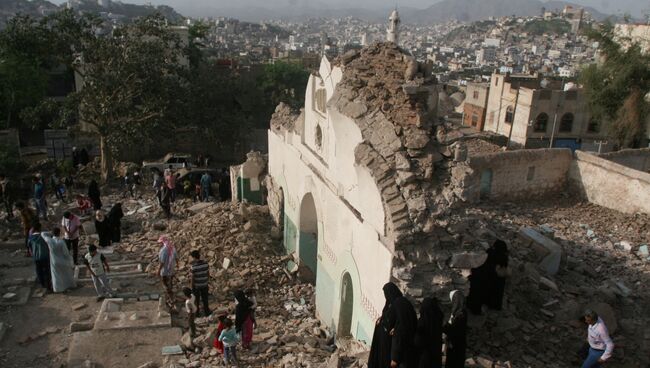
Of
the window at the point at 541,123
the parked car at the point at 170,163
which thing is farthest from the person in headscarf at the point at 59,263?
the window at the point at 541,123

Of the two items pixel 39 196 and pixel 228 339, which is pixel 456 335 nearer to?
pixel 228 339

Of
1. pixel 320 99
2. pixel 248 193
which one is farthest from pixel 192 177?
pixel 320 99

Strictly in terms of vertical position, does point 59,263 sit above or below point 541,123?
below

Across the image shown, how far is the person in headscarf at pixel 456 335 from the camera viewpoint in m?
5.69

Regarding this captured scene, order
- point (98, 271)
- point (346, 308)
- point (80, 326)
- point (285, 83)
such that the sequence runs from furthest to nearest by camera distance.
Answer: point (285, 83) < point (98, 271) < point (346, 308) < point (80, 326)

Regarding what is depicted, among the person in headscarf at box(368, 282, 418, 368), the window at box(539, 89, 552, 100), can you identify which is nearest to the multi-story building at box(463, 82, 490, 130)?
the window at box(539, 89, 552, 100)

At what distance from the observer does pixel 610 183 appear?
48.6 feet

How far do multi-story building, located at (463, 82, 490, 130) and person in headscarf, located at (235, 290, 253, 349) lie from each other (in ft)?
86.0

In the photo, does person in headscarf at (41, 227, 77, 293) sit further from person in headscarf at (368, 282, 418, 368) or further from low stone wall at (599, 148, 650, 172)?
low stone wall at (599, 148, 650, 172)

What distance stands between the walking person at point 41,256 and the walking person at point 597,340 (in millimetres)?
8334

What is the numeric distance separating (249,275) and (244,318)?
3.13 metres

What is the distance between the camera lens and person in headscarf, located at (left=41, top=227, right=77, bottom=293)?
8430 mm

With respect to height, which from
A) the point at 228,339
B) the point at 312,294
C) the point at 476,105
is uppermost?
the point at 476,105

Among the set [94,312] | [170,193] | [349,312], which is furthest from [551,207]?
[94,312]
